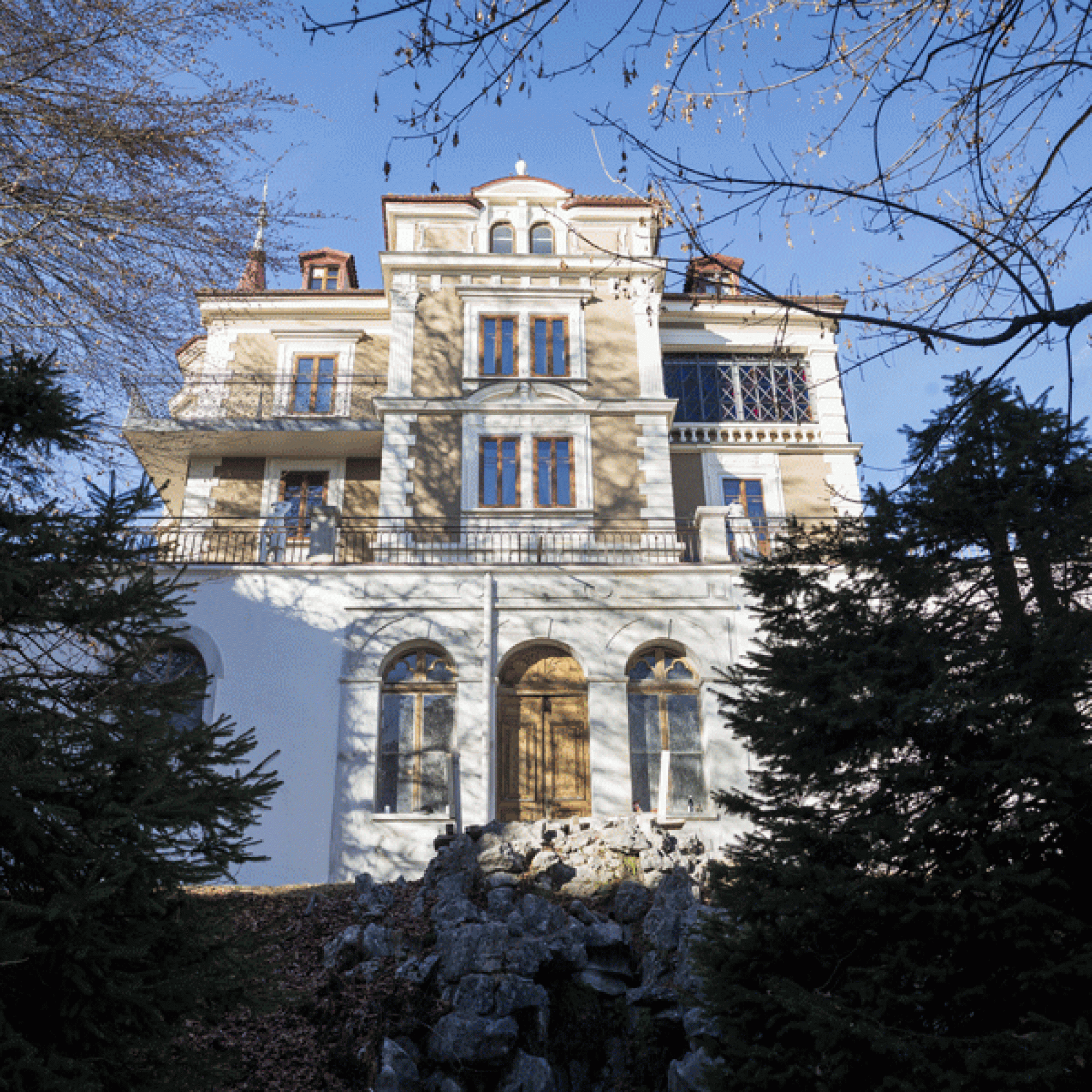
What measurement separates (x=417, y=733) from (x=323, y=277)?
51.0 ft

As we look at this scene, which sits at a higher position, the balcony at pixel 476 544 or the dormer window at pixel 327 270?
the dormer window at pixel 327 270

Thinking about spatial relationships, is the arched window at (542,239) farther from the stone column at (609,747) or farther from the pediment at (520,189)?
the stone column at (609,747)

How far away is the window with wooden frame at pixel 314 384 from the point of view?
23859mm

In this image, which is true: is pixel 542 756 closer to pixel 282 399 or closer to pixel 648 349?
pixel 648 349

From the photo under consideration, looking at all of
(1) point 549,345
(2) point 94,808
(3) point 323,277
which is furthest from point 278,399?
(2) point 94,808

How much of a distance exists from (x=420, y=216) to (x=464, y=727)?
1307 centimetres

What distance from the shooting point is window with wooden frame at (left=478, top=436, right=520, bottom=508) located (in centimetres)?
2061

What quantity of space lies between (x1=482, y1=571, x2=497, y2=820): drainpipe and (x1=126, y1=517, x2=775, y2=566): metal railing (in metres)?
0.69

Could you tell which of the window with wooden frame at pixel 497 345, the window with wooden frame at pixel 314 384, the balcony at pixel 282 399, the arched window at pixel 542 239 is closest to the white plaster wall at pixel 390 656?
the window with wooden frame at pixel 497 345

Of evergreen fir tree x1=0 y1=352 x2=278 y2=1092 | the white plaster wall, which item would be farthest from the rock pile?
the white plaster wall

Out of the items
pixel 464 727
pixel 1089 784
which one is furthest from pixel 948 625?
pixel 464 727

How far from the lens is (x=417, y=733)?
16031 mm

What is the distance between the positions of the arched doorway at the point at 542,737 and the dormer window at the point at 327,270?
47.4 ft

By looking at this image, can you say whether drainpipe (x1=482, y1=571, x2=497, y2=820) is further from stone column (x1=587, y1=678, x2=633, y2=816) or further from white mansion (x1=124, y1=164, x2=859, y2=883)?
stone column (x1=587, y1=678, x2=633, y2=816)
